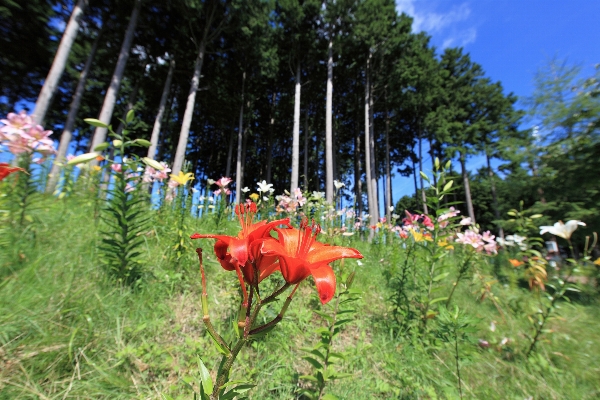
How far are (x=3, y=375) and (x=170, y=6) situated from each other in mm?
11002

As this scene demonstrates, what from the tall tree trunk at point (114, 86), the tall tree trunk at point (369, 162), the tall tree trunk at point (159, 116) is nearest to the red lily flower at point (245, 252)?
the tall tree trunk at point (114, 86)

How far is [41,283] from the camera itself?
1271 mm

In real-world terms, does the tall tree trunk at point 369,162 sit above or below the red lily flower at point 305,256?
above

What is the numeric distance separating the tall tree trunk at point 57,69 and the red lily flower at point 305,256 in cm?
742

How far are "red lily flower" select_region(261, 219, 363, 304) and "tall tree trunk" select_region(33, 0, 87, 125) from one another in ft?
24.4

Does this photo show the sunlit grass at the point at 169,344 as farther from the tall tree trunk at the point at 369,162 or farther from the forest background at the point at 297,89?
the tall tree trunk at the point at 369,162

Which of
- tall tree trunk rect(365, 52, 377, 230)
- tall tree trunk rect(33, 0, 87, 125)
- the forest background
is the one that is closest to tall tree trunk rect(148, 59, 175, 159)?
the forest background

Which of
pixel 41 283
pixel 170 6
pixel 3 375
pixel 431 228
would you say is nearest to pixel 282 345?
pixel 3 375

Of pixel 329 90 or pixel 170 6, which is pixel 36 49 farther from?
pixel 329 90

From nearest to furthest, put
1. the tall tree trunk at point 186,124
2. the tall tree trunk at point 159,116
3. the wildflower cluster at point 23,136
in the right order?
1. the wildflower cluster at point 23,136
2. the tall tree trunk at point 186,124
3. the tall tree trunk at point 159,116

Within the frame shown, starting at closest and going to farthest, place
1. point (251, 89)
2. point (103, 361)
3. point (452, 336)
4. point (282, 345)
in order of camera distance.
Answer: point (103, 361)
point (452, 336)
point (282, 345)
point (251, 89)

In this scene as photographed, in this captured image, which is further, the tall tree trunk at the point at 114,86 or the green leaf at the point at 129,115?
the tall tree trunk at the point at 114,86

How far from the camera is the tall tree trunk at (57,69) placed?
5469 mm

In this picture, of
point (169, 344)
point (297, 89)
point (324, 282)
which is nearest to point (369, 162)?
point (297, 89)
